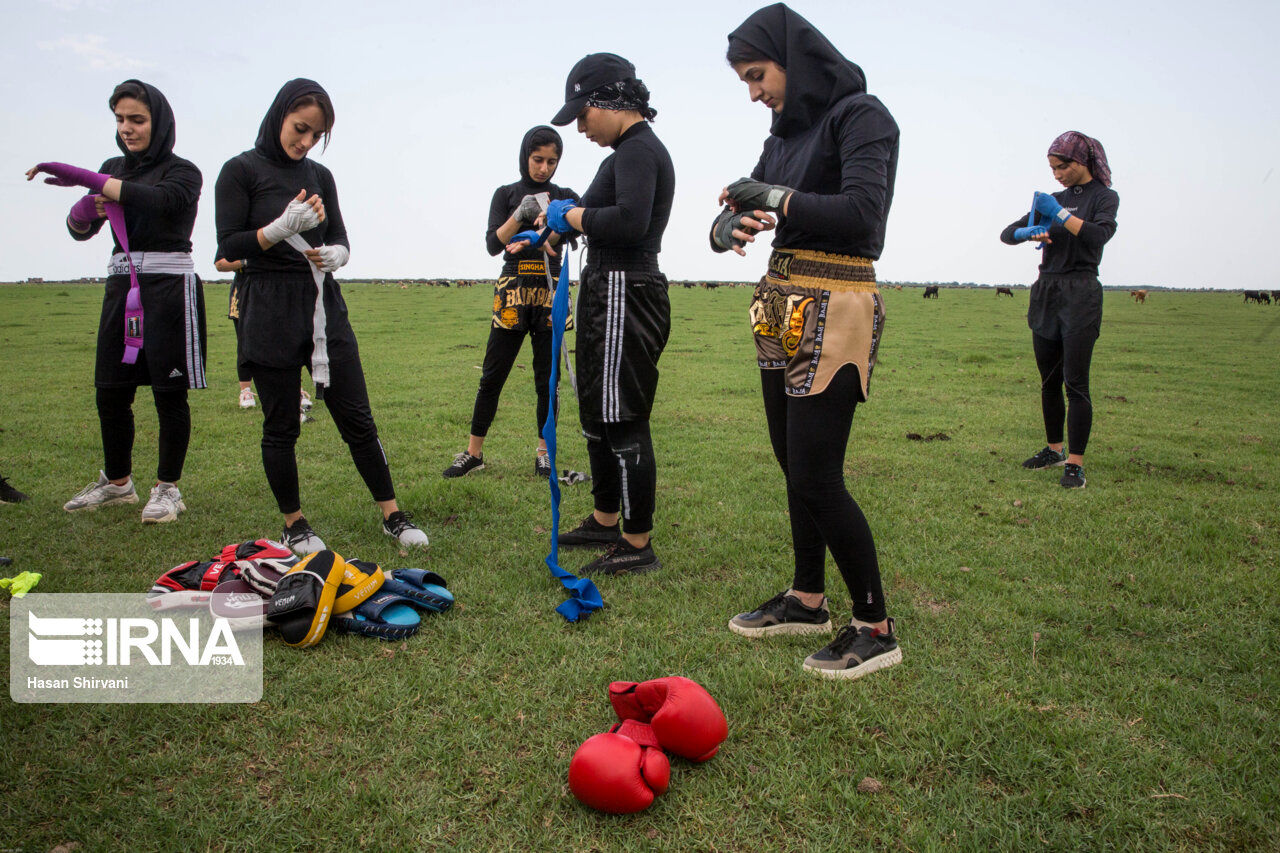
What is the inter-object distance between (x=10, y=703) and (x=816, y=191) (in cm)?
361

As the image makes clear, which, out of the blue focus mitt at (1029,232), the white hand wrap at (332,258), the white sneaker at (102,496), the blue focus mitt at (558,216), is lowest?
the white sneaker at (102,496)

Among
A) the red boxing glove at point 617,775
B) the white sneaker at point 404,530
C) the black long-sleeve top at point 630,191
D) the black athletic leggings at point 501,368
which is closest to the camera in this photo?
the red boxing glove at point 617,775

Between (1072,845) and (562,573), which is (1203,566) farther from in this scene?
(562,573)

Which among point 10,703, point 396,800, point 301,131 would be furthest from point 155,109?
point 396,800

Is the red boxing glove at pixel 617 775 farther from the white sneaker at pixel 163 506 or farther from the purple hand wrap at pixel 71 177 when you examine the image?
the purple hand wrap at pixel 71 177

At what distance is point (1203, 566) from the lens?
423cm

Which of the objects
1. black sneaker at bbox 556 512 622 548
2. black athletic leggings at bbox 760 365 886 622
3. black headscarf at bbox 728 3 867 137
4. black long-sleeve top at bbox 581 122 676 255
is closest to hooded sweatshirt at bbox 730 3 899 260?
black headscarf at bbox 728 3 867 137

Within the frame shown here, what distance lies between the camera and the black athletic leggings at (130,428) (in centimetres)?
504

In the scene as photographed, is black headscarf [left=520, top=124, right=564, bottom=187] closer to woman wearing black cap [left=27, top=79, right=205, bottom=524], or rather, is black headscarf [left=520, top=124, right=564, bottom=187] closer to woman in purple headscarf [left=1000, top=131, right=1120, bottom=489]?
woman wearing black cap [left=27, top=79, right=205, bottom=524]

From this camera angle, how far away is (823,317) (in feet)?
9.47

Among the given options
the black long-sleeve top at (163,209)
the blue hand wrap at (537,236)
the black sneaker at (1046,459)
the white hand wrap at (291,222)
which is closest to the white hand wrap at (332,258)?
the white hand wrap at (291,222)

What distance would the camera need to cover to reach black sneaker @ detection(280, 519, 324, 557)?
431 cm

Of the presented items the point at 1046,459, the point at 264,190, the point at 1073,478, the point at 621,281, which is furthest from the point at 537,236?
the point at 1046,459

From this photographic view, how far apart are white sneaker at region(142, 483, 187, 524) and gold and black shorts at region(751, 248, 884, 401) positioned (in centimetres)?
413
